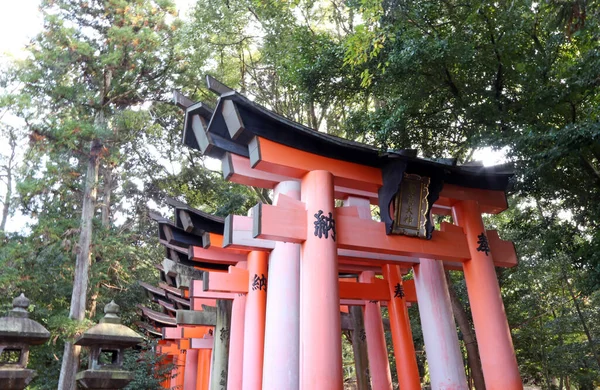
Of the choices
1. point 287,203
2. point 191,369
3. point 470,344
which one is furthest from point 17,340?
point 191,369

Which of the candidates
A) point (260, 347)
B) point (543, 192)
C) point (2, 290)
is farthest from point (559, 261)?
point (2, 290)

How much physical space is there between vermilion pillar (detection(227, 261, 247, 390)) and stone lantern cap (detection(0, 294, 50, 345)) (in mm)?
3834

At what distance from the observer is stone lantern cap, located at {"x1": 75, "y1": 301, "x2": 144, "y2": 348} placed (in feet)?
21.4

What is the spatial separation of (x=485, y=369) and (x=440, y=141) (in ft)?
16.3

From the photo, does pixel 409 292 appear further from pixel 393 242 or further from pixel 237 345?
pixel 393 242

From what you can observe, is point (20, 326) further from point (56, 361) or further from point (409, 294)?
point (56, 361)

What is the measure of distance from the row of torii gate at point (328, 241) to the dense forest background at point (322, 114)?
62.6 inches

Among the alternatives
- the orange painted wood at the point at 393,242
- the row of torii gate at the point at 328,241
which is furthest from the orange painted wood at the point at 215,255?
the orange painted wood at the point at 393,242

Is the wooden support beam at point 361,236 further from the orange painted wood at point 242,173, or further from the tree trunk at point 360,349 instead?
the tree trunk at point 360,349

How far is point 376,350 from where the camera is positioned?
10477mm

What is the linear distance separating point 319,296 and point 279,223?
92 cm

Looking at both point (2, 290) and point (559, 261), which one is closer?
point (2, 290)

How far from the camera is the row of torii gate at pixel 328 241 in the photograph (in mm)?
4820

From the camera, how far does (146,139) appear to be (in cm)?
1788
